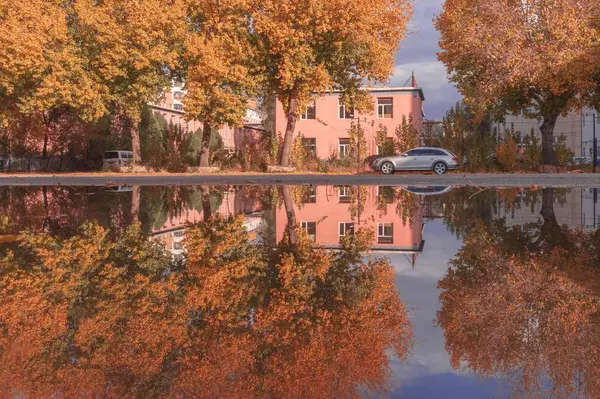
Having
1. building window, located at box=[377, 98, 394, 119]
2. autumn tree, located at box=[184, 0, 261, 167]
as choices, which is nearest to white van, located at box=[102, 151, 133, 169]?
autumn tree, located at box=[184, 0, 261, 167]

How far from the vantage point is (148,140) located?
47.5 meters

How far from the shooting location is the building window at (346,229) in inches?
338

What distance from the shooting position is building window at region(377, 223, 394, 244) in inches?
311

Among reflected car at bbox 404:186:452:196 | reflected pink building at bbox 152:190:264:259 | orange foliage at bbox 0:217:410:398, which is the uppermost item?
reflected car at bbox 404:186:452:196

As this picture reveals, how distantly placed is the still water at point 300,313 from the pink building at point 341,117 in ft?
146

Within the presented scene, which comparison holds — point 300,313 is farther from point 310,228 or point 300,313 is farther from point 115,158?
point 115,158

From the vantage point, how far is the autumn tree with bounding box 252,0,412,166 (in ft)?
113

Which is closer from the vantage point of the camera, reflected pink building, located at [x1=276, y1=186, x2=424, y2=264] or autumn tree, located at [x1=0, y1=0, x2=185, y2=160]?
reflected pink building, located at [x1=276, y1=186, x2=424, y2=264]

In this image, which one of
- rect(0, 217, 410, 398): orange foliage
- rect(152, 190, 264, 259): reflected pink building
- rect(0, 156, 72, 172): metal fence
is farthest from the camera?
rect(0, 156, 72, 172): metal fence

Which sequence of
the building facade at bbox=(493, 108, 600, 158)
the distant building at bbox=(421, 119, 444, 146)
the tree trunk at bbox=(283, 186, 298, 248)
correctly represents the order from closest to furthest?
the tree trunk at bbox=(283, 186, 298, 248), the distant building at bbox=(421, 119, 444, 146), the building facade at bbox=(493, 108, 600, 158)

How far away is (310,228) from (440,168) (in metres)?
28.4

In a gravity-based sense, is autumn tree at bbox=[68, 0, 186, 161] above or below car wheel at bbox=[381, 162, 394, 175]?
above

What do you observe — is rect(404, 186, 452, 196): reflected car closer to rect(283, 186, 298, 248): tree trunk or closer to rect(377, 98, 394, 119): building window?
rect(283, 186, 298, 248): tree trunk

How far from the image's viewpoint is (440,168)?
3644cm
